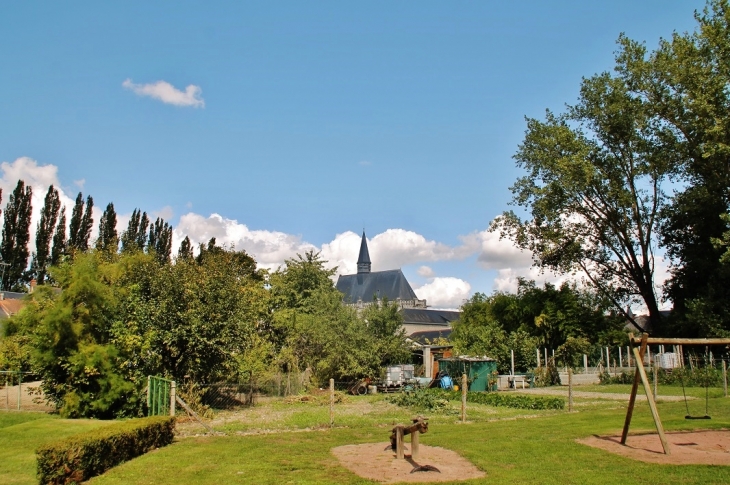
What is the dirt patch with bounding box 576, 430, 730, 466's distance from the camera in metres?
10.9

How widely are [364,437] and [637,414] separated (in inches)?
347

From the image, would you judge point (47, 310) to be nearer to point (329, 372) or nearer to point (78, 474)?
point (78, 474)

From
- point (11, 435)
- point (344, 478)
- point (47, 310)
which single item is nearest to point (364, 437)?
point (344, 478)

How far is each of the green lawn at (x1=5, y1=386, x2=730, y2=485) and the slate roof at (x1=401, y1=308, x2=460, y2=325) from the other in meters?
73.2

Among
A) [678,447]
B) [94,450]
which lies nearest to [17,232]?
[94,450]

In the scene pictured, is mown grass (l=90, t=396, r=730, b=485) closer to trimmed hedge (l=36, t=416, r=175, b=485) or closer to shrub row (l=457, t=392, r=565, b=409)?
trimmed hedge (l=36, t=416, r=175, b=485)

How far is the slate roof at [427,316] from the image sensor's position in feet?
314

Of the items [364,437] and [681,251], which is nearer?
[364,437]

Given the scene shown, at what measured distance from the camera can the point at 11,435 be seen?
14828 mm

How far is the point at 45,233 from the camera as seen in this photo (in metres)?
55.7


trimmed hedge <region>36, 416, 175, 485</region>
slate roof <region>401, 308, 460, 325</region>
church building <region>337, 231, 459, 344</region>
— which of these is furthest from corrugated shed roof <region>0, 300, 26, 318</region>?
church building <region>337, 231, 459, 344</region>

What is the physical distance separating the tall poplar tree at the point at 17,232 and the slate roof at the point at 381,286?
61034 millimetres

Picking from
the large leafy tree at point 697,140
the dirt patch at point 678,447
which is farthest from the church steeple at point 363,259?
the dirt patch at point 678,447

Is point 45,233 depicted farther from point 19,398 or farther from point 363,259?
point 363,259
